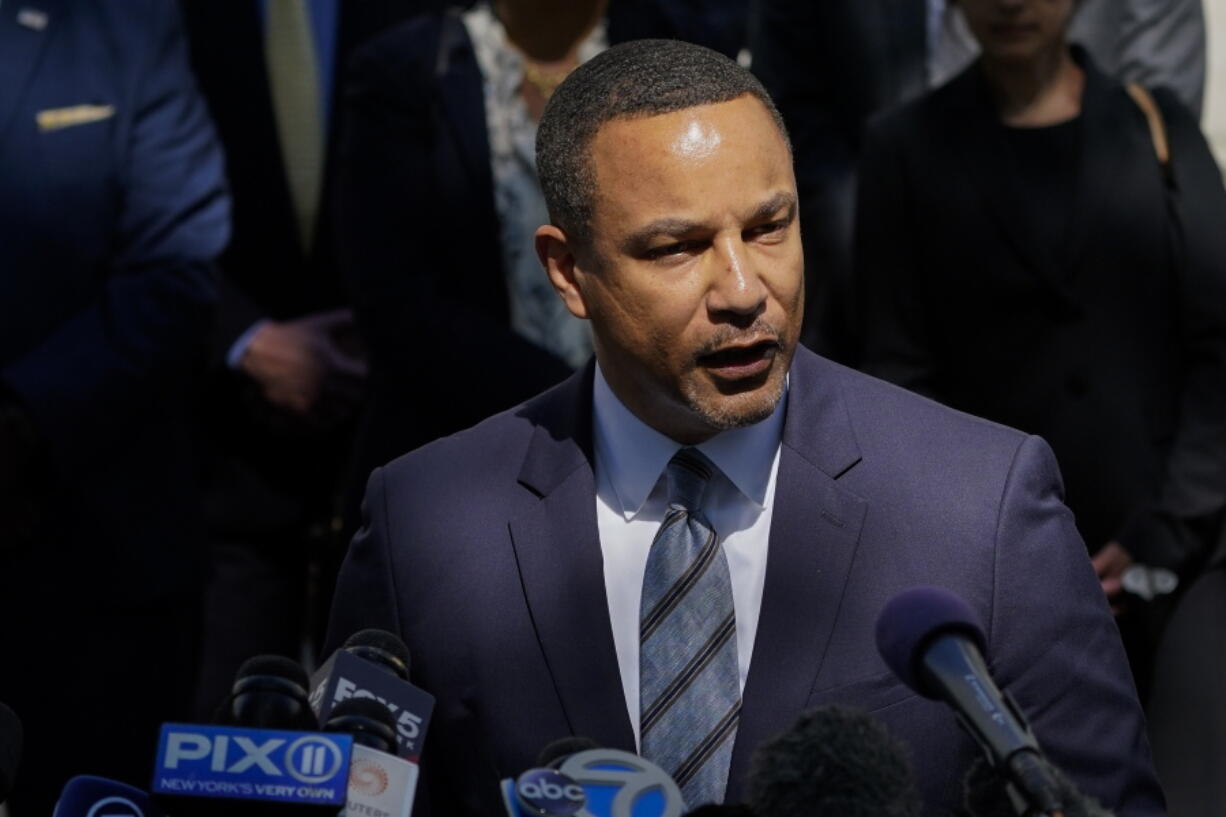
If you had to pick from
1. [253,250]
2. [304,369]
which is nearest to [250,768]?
[304,369]

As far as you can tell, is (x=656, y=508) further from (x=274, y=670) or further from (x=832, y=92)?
(x=832, y=92)

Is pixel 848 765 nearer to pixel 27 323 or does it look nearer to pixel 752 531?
pixel 752 531

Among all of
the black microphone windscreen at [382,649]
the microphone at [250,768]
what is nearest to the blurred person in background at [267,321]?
the black microphone windscreen at [382,649]

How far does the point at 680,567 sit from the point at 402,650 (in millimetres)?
625

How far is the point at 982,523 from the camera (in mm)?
3096

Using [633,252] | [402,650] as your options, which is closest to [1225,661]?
[633,252]

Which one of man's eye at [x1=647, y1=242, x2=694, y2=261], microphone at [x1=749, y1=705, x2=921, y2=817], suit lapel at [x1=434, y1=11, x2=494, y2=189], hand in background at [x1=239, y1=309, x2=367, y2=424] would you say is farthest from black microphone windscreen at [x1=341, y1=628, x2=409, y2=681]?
hand in background at [x1=239, y1=309, x2=367, y2=424]

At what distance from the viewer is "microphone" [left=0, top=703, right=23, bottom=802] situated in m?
2.38

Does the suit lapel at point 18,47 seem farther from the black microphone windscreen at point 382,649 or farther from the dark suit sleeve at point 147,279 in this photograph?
the black microphone windscreen at point 382,649

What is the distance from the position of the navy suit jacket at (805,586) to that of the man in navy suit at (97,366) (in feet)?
4.83

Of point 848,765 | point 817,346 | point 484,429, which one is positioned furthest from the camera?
point 817,346

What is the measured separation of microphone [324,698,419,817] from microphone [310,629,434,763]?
2.0 inches

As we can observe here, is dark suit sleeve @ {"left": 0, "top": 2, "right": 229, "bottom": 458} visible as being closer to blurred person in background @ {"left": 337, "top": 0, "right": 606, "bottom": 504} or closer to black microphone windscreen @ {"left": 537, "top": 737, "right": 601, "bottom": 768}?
blurred person in background @ {"left": 337, "top": 0, "right": 606, "bottom": 504}

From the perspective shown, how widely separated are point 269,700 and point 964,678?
67 cm
